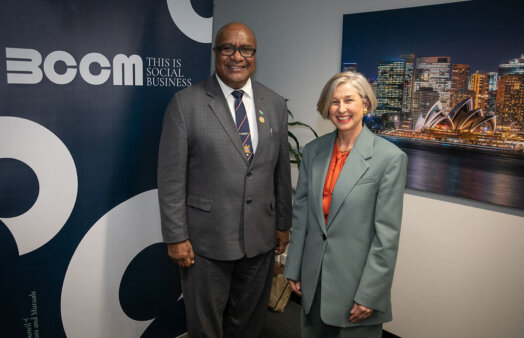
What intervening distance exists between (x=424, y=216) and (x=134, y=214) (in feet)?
5.51

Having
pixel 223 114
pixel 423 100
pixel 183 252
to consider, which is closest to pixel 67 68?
pixel 223 114

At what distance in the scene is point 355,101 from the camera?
1.56 meters

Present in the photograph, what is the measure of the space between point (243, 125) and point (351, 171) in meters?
0.60

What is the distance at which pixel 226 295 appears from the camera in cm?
201

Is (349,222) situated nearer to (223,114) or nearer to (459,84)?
(223,114)

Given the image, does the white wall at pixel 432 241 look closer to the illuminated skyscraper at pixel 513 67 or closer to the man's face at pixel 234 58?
the illuminated skyscraper at pixel 513 67

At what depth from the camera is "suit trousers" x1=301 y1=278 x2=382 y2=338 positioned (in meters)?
1.59

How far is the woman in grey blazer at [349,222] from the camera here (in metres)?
1.48

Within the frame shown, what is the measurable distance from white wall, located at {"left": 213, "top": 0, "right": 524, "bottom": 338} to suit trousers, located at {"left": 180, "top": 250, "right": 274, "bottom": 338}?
3.22 ft

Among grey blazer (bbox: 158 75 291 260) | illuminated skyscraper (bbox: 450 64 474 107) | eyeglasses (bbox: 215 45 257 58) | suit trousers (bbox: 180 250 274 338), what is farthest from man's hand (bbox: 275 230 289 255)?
illuminated skyscraper (bbox: 450 64 474 107)

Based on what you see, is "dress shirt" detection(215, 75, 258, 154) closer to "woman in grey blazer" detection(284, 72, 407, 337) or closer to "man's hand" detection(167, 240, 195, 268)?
"woman in grey blazer" detection(284, 72, 407, 337)

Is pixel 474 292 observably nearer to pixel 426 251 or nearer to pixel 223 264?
pixel 426 251

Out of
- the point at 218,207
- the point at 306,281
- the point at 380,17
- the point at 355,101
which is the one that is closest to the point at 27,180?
the point at 218,207

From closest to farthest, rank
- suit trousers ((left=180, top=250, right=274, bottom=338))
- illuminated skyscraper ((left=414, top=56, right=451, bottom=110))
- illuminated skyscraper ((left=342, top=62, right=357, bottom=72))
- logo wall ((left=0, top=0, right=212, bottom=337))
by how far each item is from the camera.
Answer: logo wall ((left=0, top=0, right=212, bottom=337)) → suit trousers ((left=180, top=250, right=274, bottom=338)) → illuminated skyscraper ((left=414, top=56, right=451, bottom=110)) → illuminated skyscraper ((left=342, top=62, right=357, bottom=72))
